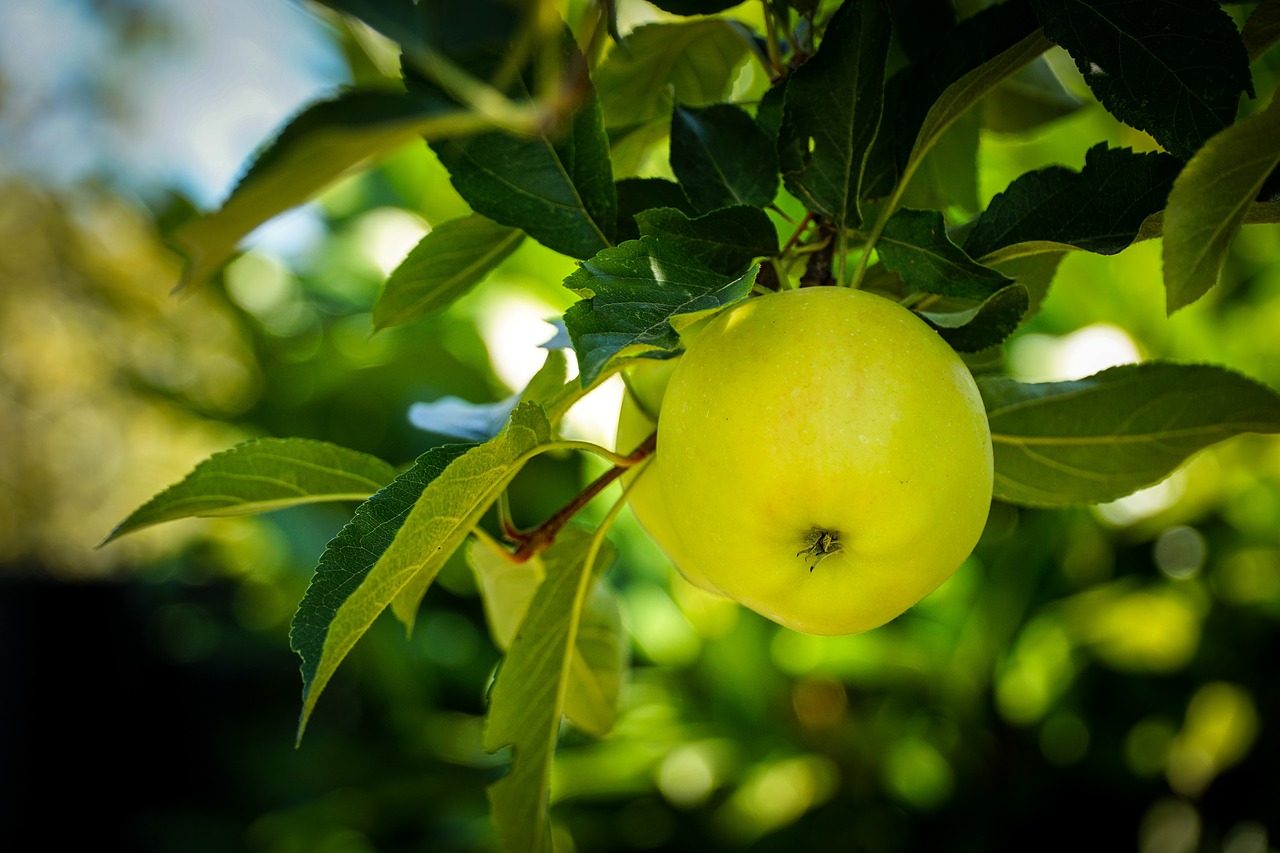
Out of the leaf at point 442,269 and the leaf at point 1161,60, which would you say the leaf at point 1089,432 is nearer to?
the leaf at point 1161,60

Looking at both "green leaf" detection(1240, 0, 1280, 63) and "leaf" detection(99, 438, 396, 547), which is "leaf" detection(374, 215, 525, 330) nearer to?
"leaf" detection(99, 438, 396, 547)

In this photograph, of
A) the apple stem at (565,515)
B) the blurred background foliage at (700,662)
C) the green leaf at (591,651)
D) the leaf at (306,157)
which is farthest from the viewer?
the blurred background foliage at (700,662)

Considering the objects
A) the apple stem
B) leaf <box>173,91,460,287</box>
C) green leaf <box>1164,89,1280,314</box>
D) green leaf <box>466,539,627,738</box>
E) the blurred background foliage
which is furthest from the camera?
the blurred background foliage

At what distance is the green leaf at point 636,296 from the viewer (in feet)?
0.91

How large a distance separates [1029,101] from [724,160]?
24cm

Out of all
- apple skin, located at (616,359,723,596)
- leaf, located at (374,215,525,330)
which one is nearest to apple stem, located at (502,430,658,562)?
apple skin, located at (616,359,723,596)

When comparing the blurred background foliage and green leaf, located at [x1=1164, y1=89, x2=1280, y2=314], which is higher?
green leaf, located at [x1=1164, y1=89, x2=1280, y2=314]

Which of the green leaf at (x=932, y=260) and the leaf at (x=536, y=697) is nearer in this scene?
the green leaf at (x=932, y=260)

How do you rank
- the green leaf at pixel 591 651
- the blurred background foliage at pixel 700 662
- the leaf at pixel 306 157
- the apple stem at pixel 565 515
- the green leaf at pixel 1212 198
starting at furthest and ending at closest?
the blurred background foliage at pixel 700 662
the green leaf at pixel 591 651
the apple stem at pixel 565 515
the green leaf at pixel 1212 198
the leaf at pixel 306 157

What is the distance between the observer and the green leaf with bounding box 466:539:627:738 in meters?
0.53

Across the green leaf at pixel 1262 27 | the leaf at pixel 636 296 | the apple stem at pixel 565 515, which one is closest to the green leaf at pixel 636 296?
the leaf at pixel 636 296

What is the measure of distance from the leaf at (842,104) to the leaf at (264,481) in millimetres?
225

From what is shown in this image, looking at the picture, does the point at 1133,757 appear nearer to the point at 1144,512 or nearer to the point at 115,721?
the point at 1144,512

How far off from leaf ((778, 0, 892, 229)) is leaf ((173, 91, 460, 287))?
22 centimetres
